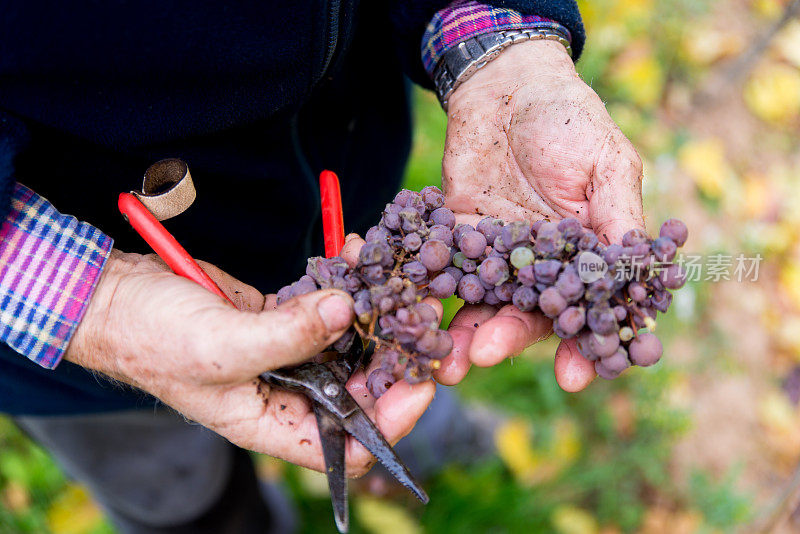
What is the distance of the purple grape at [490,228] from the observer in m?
1.60

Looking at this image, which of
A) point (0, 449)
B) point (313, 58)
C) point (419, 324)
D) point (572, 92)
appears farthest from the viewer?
point (0, 449)

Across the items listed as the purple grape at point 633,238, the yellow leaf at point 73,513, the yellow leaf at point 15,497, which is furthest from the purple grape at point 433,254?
the yellow leaf at point 15,497

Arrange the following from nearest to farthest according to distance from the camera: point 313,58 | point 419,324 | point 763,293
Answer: point 419,324, point 313,58, point 763,293

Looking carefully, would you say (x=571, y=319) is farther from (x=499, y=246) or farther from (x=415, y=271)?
(x=415, y=271)

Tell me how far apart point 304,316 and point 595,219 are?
0.87 m

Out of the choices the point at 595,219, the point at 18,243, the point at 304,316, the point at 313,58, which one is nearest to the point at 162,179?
the point at 18,243

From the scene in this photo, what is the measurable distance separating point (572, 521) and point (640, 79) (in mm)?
2921

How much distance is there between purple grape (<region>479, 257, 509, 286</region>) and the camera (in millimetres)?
1498

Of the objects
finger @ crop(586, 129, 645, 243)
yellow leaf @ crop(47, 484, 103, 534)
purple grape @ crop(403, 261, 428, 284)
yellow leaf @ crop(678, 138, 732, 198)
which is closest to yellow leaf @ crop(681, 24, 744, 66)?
yellow leaf @ crop(678, 138, 732, 198)

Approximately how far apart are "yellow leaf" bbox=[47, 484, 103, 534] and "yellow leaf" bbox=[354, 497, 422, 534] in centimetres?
134

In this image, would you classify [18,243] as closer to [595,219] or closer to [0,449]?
[595,219]

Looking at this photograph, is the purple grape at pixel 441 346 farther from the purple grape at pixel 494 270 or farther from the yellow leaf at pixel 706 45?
the yellow leaf at pixel 706 45

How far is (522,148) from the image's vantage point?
5.98ft

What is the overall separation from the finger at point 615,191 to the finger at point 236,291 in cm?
97
